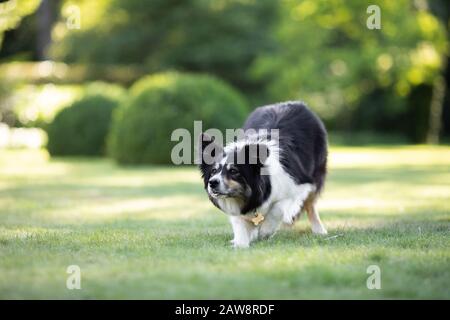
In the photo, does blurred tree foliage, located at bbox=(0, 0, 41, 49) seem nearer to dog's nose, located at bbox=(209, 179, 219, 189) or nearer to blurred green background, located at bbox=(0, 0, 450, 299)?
blurred green background, located at bbox=(0, 0, 450, 299)

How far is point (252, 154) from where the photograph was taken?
805 centimetres

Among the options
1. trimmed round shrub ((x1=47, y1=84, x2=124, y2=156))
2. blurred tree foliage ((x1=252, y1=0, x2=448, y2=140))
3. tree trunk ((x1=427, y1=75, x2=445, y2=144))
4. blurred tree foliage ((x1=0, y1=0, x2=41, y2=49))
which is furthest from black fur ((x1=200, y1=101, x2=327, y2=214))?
tree trunk ((x1=427, y1=75, x2=445, y2=144))

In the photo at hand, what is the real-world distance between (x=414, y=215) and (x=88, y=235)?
16.5 feet

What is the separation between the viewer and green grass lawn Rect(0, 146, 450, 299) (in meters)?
5.89

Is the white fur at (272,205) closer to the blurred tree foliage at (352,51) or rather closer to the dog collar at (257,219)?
the dog collar at (257,219)

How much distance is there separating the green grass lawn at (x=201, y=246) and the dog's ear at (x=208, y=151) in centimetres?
87

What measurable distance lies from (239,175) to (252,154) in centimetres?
27

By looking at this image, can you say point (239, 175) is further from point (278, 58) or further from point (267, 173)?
point (278, 58)

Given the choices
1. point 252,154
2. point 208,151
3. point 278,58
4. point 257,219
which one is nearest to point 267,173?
point 252,154

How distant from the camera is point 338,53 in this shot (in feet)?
109

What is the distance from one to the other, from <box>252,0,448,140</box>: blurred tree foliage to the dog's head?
24976mm

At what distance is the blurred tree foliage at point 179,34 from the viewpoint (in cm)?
3675
